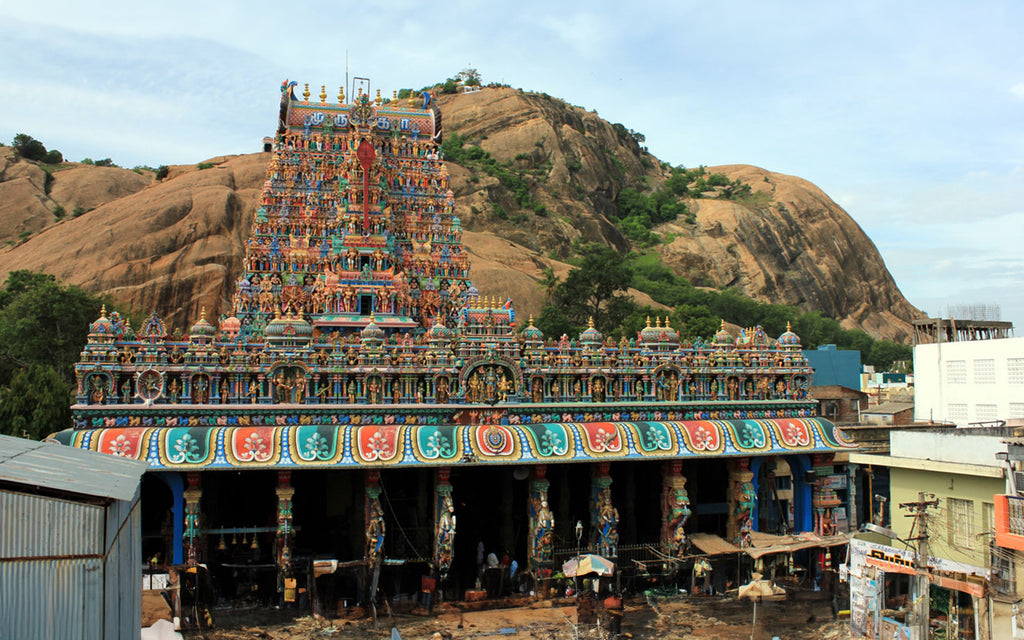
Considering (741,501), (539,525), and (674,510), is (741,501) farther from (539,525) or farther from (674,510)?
(539,525)

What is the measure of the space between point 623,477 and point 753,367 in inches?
207

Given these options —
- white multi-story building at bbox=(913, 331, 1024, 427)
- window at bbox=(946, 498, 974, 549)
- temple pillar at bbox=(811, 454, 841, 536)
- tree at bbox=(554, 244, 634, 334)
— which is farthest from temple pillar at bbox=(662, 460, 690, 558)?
tree at bbox=(554, 244, 634, 334)

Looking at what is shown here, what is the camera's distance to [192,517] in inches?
790

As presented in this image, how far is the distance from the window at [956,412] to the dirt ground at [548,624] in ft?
60.4

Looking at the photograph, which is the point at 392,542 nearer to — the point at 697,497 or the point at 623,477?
the point at 623,477

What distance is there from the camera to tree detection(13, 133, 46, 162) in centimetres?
7831

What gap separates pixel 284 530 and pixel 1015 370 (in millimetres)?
28485

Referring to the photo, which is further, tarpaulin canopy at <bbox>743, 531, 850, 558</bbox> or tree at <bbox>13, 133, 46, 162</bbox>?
tree at <bbox>13, 133, 46, 162</bbox>

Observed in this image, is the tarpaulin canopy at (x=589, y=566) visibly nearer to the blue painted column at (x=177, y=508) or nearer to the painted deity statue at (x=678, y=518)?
the painted deity statue at (x=678, y=518)

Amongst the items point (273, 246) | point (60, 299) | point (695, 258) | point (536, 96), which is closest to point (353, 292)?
point (273, 246)

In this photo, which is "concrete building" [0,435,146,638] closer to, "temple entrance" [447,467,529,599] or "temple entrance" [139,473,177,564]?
"temple entrance" [139,473,177,564]

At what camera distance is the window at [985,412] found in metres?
34.9

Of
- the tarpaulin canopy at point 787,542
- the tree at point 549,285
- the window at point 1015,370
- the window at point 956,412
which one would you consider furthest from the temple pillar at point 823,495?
the tree at point 549,285

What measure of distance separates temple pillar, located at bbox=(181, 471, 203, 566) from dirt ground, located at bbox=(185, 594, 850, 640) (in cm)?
178
